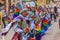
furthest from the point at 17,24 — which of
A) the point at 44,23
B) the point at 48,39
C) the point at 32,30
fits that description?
the point at 44,23

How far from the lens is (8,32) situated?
8633 millimetres

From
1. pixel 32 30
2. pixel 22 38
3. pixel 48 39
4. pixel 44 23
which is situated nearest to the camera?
pixel 22 38

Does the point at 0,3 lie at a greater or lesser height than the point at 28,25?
lesser

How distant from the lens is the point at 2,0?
25094 millimetres

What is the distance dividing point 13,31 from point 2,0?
644 inches

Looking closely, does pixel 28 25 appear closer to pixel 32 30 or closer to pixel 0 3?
pixel 32 30

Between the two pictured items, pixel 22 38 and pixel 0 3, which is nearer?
pixel 22 38

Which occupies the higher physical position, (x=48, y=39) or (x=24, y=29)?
(x=24, y=29)

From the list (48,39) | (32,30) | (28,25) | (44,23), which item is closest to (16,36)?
(28,25)

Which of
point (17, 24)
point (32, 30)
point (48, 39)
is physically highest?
point (17, 24)

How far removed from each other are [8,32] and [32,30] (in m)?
1.89

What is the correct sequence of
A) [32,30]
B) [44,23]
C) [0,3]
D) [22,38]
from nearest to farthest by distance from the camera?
[22,38]
[32,30]
[44,23]
[0,3]

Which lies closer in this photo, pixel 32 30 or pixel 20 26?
pixel 20 26

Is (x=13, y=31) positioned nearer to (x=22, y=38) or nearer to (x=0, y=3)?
(x=22, y=38)
